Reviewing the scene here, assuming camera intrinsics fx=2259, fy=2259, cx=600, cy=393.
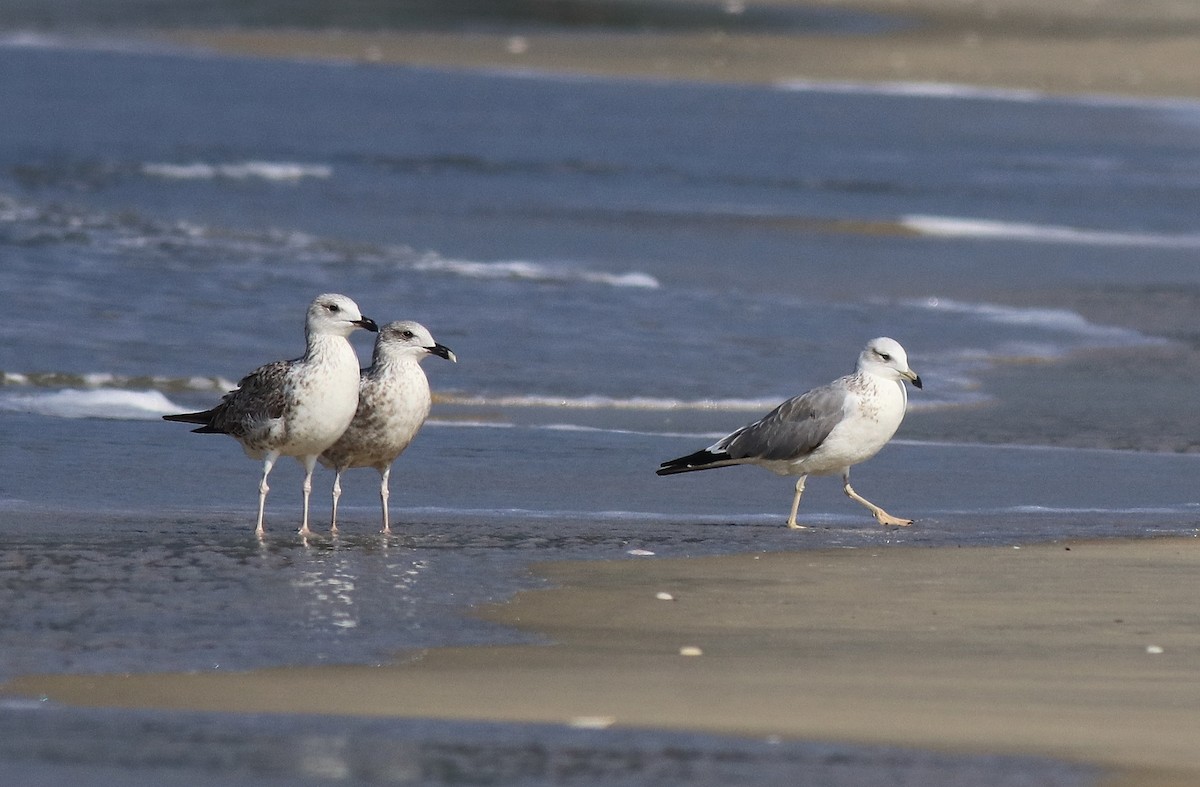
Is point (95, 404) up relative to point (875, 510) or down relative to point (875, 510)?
up

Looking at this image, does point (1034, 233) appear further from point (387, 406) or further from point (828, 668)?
point (828, 668)

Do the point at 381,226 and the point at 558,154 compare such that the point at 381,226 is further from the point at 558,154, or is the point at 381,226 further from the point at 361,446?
the point at 361,446

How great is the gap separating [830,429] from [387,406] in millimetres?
1868

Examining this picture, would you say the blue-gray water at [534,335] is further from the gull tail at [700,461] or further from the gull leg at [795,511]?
the gull tail at [700,461]

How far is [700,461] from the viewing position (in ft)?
31.3

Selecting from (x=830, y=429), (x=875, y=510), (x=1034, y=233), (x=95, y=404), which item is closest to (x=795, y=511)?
(x=875, y=510)

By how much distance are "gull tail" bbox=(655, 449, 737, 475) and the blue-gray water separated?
231 mm

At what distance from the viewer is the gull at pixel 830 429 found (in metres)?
9.43

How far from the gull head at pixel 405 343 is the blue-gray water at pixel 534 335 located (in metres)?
0.66

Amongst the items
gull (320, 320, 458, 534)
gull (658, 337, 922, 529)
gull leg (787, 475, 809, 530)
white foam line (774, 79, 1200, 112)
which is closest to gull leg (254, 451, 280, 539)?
gull (320, 320, 458, 534)

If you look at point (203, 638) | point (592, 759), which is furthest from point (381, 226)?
point (592, 759)

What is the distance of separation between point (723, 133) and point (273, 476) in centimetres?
1964

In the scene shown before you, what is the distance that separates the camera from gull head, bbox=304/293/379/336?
881 centimetres

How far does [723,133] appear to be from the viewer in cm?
2920
